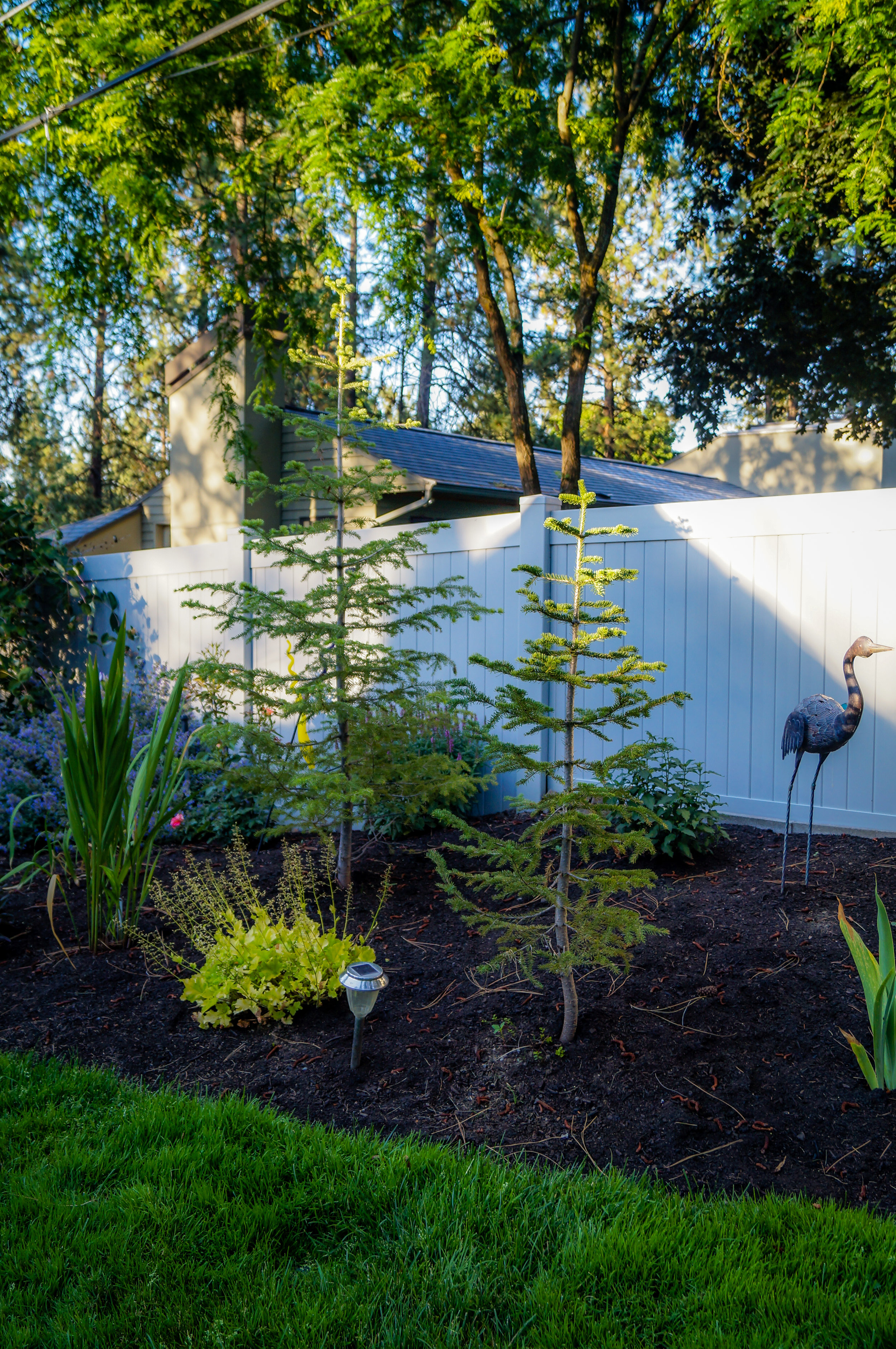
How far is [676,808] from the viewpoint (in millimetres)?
4398

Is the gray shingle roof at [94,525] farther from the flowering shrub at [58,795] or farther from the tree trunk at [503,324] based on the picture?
the flowering shrub at [58,795]

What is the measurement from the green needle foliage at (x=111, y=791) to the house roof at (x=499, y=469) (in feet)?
18.2

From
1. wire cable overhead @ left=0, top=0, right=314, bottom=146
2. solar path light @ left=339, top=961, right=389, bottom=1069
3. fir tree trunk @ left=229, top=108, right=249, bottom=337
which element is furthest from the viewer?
fir tree trunk @ left=229, top=108, right=249, bottom=337

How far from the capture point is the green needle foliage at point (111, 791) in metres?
3.63

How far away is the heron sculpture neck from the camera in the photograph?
11.8ft

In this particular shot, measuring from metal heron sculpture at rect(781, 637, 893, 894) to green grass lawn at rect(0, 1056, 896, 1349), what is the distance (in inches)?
74.3

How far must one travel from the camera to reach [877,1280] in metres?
1.83

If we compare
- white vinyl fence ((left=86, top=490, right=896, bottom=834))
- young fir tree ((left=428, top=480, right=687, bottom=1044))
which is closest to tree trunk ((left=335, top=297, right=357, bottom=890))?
white vinyl fence ((left=86, top=490, right=896, bottom=834))

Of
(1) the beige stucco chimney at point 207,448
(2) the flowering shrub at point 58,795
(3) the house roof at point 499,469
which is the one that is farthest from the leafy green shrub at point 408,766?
(1) the beige stucco chimney at point 207,448

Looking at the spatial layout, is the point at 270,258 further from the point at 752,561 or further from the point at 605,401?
the point at 605,401

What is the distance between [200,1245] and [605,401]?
25448mm

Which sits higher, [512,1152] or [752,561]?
[752,561]

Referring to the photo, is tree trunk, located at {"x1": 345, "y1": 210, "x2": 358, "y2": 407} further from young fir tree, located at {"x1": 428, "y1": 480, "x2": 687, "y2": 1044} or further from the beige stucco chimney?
young fir tree, located at {"x1": 428, "y1": 480, "x2": 687, "y2": 1044}

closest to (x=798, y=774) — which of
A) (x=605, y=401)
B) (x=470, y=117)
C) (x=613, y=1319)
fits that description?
(x=613, y=1319)
